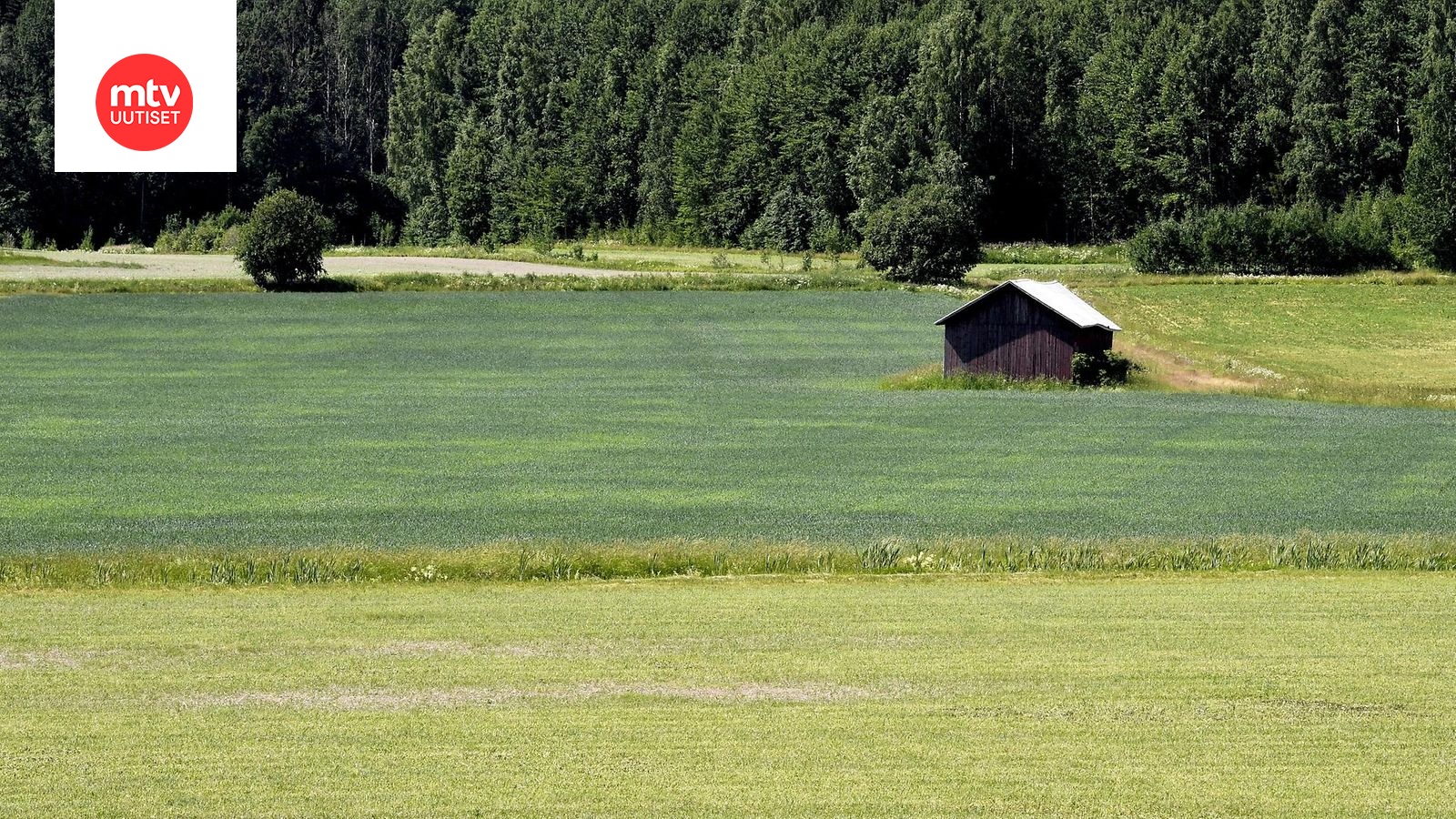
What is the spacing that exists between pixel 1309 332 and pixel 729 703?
A: 2921 inches

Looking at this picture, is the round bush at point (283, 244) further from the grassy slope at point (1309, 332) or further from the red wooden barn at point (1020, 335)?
the grassy slope at point (1309, 332)

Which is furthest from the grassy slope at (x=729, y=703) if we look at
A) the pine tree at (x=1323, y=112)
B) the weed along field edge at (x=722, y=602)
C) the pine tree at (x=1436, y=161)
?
the pine tree at (x=1323, y=112)

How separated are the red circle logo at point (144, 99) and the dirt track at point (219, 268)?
27.4 ft

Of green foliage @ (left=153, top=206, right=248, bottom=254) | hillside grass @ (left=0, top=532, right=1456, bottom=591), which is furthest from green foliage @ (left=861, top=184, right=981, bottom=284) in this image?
hillside grass @ (left=0, top=532, right=1456, bottom=591)

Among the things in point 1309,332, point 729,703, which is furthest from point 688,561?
point 1309,332

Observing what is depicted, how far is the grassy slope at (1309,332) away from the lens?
223 feet

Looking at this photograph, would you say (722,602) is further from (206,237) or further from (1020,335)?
(206,237)

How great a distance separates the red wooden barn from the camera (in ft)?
214

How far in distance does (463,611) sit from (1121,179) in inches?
4822

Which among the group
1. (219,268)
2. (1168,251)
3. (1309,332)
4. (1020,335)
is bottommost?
(1309,332)

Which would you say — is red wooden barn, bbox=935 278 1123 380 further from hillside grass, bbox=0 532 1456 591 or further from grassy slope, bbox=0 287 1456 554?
hillside grass, bbox=0 532 1456 591

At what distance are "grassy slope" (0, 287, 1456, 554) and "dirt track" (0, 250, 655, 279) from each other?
59.2 feet

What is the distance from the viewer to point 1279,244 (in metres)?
112

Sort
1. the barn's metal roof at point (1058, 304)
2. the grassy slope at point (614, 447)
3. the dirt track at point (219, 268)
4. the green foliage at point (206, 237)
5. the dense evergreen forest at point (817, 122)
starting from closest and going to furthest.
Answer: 1. the grassy slope at point (614, 447)
2. the barn's metal roof at point (1058, 304)
3. the dirt track at point (219, 268)
4. the dense evergreen forest at point (817, 122)
5. the green foliage at point (206, 237)
